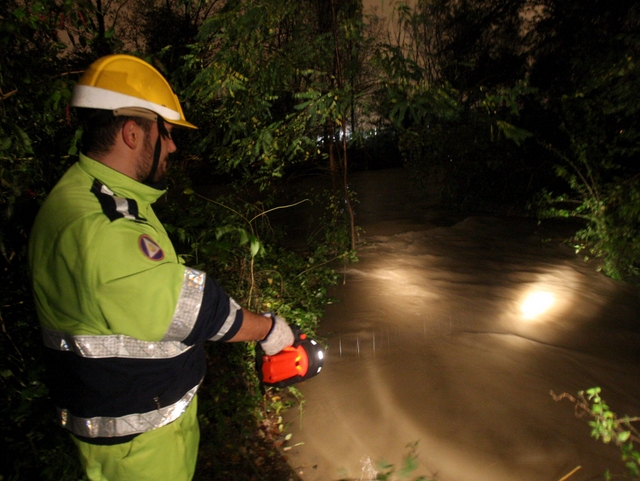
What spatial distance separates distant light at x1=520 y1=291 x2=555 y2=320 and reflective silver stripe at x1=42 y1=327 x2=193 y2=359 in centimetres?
420

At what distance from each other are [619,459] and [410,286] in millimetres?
2866

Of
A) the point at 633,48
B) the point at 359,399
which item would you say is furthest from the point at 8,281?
the point at 633,48

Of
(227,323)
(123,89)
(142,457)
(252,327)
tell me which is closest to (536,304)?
(252,327)

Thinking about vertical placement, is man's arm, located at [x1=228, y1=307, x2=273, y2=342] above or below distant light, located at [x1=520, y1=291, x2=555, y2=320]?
above

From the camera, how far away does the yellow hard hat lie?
146cm

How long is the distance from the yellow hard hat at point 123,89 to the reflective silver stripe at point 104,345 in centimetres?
80

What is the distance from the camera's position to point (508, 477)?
2377 millimetres

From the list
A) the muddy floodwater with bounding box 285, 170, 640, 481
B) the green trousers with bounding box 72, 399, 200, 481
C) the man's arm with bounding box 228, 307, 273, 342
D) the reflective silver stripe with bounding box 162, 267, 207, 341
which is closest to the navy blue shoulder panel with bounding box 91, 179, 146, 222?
the reflective silver stripe with bounding box 162, 267, 207, 341

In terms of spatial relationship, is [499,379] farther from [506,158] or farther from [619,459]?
[506,158]

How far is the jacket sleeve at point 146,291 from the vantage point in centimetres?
121

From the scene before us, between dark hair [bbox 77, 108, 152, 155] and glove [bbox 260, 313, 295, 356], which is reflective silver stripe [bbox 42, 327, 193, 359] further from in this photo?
dark hair [bbox 77, 108, 152, 155]

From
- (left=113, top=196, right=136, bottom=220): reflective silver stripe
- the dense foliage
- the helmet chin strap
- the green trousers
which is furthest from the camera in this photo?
the dense foliage

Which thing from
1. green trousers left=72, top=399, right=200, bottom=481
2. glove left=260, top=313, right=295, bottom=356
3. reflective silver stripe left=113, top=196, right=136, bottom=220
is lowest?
green trousers left=72, top=399, right=200, bottom=481

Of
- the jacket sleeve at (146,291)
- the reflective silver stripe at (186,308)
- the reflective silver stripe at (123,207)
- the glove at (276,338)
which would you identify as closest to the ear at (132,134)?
the reflective silver stripe at (123,207)
